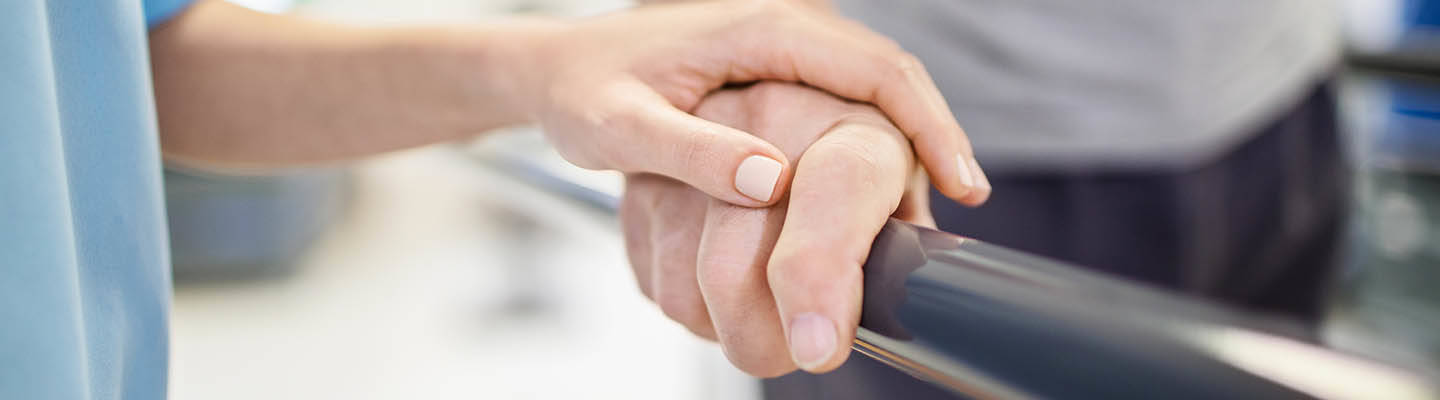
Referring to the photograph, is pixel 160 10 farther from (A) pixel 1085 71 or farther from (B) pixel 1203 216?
(B) pixel 1203 216

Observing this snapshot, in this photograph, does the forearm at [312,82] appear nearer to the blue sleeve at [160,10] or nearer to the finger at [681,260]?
the blue sleeve at [160,10]

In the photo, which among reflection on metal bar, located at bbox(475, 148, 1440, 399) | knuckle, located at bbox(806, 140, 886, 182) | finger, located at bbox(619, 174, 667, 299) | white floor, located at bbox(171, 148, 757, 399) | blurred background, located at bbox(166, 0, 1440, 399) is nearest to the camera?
reflection on metal bar, located at bbox(475, 148, 1440, 399)

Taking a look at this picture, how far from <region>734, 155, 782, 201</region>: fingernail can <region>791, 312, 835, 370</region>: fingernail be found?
6 cm

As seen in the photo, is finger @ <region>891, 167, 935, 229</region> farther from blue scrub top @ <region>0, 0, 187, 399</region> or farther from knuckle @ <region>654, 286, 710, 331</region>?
blue scrub top @ <region>0, 0, 187, 399</region>

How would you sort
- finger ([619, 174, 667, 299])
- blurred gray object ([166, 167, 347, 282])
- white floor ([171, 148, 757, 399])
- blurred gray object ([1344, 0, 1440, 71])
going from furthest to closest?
1. blurred gray object ([166, 167, 347, 282])
2. white floor ([171, 148, 757, 399])
3. blurred gray object ([1344, 0, 1440, 71])
4. finger ([619, 174, 667, 299])

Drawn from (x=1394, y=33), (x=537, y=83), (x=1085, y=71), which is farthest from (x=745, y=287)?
(x=1394, y=33)

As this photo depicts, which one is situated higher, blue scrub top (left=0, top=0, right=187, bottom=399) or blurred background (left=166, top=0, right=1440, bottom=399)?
blue scrub top (left=0, top=0, right=187, bottom=399)

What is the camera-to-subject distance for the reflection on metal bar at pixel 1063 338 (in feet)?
0.70

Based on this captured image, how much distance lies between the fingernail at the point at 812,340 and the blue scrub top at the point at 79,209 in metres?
0.22

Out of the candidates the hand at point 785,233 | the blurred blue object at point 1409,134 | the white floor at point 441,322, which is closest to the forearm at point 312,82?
the hand at point 785,233

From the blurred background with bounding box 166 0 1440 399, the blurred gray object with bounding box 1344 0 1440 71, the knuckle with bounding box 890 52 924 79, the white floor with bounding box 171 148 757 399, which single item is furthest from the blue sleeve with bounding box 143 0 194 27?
the blurred gray object with bounding box 1344 0 1440 71

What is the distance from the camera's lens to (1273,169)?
0.84 meters

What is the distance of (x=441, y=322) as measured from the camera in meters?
1.86

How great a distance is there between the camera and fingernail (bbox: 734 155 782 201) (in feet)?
1.09
